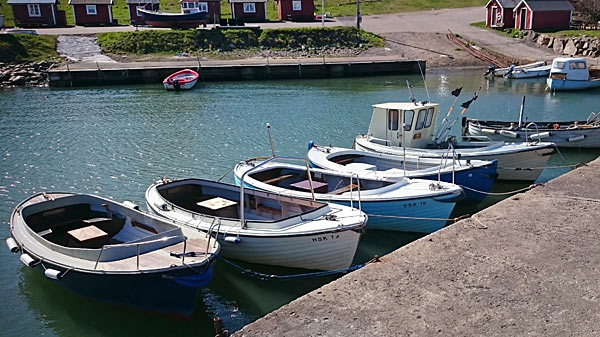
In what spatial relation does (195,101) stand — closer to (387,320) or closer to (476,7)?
(387,320)

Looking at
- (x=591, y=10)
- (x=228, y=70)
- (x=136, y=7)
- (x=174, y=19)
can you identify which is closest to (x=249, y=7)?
(x=174, y=19)

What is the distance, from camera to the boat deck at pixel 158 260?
9.57m

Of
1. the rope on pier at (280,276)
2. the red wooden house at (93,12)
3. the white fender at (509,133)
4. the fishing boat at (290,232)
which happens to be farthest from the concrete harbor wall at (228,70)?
the rope on pier at (280,276)

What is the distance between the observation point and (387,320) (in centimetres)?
752

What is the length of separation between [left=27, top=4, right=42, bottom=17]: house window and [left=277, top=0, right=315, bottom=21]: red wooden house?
83.6ft

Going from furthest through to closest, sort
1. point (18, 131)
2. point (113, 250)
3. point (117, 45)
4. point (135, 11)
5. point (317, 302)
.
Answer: point (135, 11), point (117, 45), point (18, 131), point (113, 250), point (317, 302)

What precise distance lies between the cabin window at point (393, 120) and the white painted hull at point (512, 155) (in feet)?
2.35

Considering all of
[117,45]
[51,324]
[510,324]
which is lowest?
[51,324]

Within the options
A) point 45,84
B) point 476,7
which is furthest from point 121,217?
point 476,7

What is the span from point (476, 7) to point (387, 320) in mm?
69775

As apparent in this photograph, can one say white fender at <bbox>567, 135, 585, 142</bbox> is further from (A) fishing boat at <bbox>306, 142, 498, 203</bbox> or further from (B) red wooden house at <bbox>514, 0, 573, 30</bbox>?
(B) red wooden house at <bbox>514, 0, 573, 30</bbox>

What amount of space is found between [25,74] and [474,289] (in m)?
43.1

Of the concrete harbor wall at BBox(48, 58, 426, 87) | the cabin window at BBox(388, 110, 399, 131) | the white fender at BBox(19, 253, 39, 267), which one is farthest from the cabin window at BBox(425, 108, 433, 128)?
the concrete harbor wall at BBox(48, 58, 426, 87)

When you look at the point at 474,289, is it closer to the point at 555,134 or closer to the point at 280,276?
the point at 280,276
